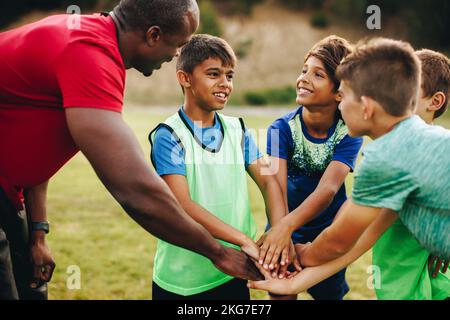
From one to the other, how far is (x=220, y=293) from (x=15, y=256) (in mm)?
1198

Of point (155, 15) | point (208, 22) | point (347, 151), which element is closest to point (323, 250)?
point (347, 151)

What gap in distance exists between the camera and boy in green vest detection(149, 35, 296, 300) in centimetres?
280

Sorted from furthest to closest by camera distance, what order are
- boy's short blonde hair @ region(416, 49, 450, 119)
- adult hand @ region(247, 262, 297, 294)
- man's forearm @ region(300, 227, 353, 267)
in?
boy's short blonde hair @ region(416, 49, 450, 119)
adult hand @ region(247, 262, 297, 294)
man's forearm @ region(300, 227, 353, 267)

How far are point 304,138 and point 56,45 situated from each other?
1660mm

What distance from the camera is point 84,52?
2.11 metres

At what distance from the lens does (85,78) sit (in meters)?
2.07

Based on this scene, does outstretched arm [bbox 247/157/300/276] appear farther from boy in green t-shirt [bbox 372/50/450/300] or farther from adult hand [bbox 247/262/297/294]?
boy in green t-shirt [bbox 372/50/450/300]

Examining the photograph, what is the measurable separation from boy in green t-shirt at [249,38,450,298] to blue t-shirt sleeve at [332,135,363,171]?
808 mm

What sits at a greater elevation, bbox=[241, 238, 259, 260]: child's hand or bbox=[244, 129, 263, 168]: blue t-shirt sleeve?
bbox=[244, 129, 263, 168]: blue t-shirt sleeve

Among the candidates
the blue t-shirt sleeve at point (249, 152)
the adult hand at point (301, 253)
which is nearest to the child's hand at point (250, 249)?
the adult hand at point (301, 253)

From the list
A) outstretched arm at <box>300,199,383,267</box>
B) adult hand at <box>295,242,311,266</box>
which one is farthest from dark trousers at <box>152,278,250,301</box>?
outstretched arm at <box>300,199,383,267</box>

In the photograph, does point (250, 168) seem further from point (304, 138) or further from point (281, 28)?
point (281, 28)

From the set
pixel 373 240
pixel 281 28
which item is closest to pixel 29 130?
pixel 373 240

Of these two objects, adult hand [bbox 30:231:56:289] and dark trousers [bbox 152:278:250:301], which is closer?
dark trousers [bbox 152:278:250:301]
